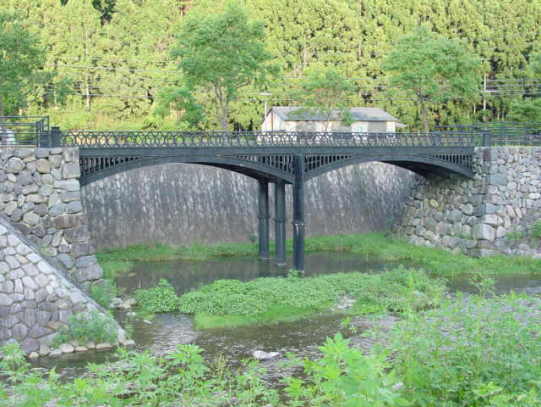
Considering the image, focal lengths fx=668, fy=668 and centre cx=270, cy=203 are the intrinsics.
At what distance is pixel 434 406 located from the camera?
33.4 ft

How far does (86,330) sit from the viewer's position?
1934cm

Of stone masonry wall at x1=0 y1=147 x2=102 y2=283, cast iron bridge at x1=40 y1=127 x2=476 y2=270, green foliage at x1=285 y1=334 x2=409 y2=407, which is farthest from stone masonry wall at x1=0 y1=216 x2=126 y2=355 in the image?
green foliage at x1=285 y1=334 x2=409 y2=407

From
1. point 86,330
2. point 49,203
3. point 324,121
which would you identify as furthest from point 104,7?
point 86,330

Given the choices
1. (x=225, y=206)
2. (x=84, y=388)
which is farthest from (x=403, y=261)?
(x=84, y=388)

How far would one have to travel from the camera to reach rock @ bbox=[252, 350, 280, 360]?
62.0 ft

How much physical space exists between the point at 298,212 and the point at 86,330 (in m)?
13.4

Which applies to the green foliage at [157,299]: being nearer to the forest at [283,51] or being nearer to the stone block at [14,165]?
the stone block at [14,165]

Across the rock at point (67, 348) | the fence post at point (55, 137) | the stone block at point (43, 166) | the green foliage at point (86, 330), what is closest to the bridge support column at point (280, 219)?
the fence post at point (55, 137)

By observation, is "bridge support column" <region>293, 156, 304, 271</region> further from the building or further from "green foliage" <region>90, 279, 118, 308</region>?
the building

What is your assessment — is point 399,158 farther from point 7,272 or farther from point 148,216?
point 7,272

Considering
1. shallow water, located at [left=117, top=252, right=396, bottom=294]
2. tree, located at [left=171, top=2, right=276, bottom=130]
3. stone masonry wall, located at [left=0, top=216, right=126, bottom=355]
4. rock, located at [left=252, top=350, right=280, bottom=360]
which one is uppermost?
tree, located at [left=171, top=2, right=276, bottom=130]

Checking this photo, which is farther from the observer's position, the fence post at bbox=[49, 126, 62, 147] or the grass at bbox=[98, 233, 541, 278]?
the grass at bbox=[98, 233, 541, 278]

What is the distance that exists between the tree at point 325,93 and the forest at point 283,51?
1092 millimetres

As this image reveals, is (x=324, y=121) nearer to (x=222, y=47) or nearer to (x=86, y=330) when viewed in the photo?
(x=222, y=47)
